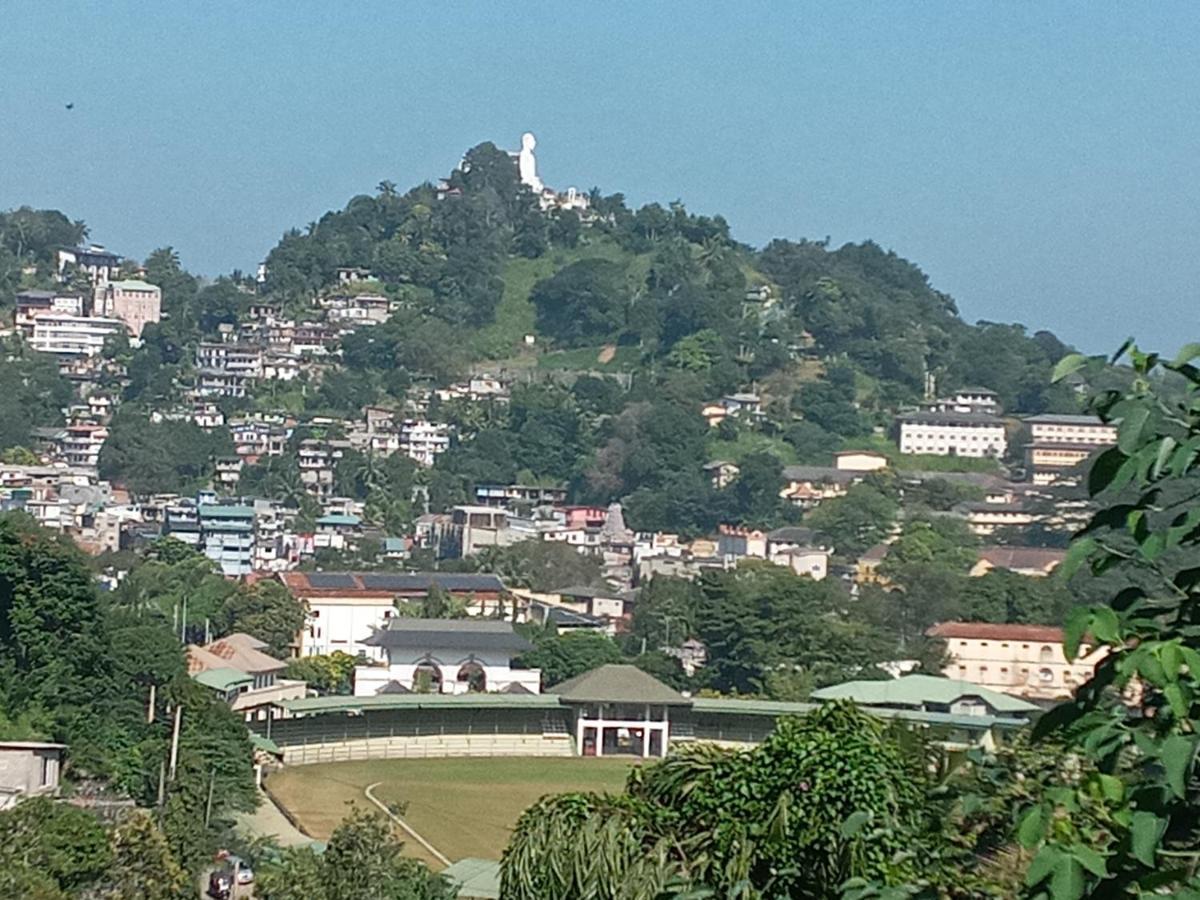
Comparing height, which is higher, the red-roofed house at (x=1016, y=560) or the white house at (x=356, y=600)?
the red-roofed house at (x=1016, y=560)

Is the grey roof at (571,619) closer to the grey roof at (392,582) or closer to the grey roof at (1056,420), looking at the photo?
the grey roof at (392,582)

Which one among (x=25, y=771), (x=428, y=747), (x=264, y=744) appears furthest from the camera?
(x=428, y=747)

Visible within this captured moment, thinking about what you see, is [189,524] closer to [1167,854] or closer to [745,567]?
[745,567]

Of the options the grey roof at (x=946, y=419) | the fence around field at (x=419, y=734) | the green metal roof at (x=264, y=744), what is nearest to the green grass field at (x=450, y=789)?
the green metal roof at (x=264, y=744)

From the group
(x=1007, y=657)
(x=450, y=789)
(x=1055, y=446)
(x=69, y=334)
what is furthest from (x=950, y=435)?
(x=450, y=789)

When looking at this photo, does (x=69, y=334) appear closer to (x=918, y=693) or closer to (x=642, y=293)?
(x=642, y=293)

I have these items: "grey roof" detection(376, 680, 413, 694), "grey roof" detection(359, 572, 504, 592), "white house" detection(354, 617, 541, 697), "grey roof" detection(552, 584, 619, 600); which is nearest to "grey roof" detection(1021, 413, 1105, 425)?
"grey roof" detection(552, 584, 619, 600)

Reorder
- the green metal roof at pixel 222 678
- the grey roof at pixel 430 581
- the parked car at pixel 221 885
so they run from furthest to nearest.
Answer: the grey roof at pixel 430 581 → the green metal roof at pixel 222 678 → the parked car at pixel 221 885

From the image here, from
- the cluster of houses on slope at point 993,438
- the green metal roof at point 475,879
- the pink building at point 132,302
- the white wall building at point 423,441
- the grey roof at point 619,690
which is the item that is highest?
the pink building at point 132,302
